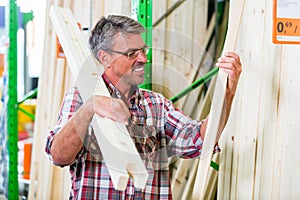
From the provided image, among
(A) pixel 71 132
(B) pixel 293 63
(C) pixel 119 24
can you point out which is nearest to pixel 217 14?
(B) pixel 293 63

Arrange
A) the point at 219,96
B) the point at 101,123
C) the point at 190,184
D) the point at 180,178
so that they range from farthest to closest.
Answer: the point at 180,178
the point at 190,184
the point at 219,96
the point at 101,123

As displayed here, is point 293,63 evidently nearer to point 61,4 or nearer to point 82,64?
point 82,64

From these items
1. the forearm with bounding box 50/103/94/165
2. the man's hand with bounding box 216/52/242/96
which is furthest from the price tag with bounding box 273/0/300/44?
the forearm with bounding box 50/103/94/165

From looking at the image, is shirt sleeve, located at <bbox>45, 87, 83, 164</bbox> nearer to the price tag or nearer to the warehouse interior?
the warehouse interior

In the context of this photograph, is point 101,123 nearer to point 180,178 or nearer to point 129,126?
point 129,126

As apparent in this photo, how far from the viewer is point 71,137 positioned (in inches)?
61.2

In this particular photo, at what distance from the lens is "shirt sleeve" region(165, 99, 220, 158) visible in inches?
73.9

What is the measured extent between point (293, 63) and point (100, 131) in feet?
2.93

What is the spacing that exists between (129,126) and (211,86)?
1.36m

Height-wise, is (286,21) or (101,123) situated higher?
(286,21)

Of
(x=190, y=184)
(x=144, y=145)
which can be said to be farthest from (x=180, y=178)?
(x=144, y=145)

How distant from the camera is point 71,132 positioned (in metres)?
1.54

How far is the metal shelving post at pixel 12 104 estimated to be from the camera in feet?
10.5

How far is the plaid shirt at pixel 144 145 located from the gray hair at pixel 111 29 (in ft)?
0.41
